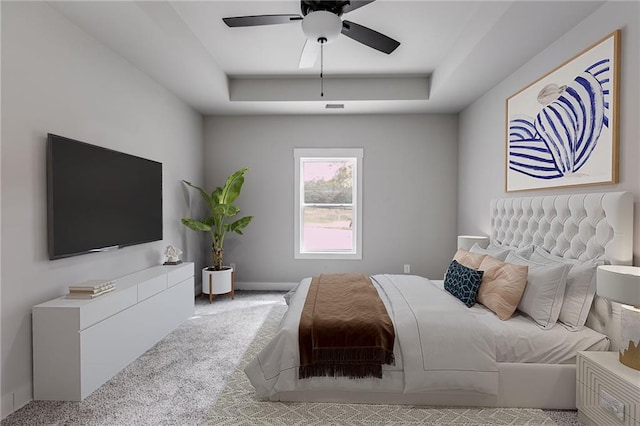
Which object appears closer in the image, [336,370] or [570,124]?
[336,370]

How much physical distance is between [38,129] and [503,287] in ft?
11.1

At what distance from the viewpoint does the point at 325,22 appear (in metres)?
2.20

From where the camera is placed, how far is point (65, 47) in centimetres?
257

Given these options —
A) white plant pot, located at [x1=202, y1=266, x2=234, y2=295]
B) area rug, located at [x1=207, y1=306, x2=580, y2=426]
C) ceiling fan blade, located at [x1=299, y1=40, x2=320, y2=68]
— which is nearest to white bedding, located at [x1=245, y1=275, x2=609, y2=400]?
area rug, located at [x1=207, y1=306, x2=580, y2=426]

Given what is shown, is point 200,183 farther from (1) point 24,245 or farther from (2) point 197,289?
(1) point 24,245

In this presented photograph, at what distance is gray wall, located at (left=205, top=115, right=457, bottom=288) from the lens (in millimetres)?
5191

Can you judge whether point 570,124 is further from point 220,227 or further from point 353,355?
point 220,227

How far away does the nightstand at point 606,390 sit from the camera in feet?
5.67

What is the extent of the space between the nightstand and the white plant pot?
3.77 m

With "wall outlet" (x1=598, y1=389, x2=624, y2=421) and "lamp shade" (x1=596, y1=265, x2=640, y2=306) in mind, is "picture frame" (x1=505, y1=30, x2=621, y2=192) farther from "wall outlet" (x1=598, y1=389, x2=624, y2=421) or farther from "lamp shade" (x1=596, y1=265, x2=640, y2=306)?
"wall outlet" (x1=598, y1=389, x2=624, y2=421)

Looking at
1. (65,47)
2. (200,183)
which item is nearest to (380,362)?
(65,47)

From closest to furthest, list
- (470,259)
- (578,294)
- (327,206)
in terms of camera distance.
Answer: (578,294) < (470,259) < (327,206)

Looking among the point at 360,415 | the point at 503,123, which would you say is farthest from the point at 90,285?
the point at 503,123

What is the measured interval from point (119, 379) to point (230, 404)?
953 millimetres
